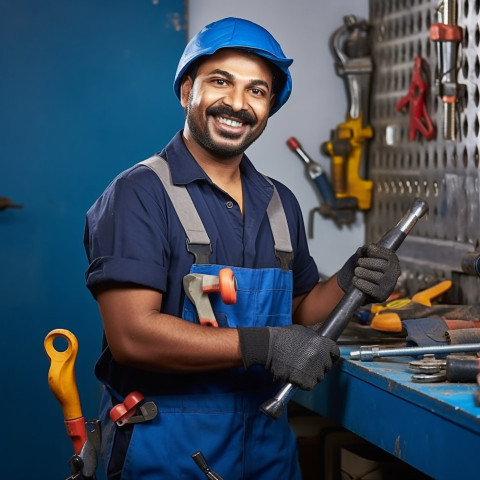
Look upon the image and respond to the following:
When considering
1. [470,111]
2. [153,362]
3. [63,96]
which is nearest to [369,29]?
[470,111]

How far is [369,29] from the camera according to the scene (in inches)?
114

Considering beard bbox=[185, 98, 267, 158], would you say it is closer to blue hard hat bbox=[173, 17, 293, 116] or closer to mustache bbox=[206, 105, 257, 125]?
mustache bbox=[206, 105, 257, 125]

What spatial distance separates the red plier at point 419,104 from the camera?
98.0 inches

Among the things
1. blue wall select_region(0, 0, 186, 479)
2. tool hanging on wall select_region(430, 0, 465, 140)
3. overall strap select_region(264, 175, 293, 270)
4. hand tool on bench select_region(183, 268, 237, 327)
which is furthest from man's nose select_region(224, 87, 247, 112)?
blue wall select_region(0, 0, 186, 479)

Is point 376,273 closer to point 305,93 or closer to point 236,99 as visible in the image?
point 236,99

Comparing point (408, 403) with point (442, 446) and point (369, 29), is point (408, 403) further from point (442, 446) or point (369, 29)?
point (369, 29)

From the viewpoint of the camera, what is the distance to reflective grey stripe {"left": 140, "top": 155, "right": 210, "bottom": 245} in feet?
5.65

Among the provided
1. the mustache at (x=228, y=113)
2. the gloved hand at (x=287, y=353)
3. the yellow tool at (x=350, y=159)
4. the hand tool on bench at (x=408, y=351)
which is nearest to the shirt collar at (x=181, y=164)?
the mustache at (x=228, y=113)

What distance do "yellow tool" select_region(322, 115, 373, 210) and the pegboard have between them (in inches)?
1.3

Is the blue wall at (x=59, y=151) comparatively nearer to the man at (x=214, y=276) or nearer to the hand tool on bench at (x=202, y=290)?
the man at (x=214, y=276)

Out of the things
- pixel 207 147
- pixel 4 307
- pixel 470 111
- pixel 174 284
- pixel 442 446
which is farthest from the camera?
pixel 4 307

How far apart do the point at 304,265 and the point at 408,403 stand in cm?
55

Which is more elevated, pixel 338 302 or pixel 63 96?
pixel 63 96

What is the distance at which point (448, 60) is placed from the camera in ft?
7.60
